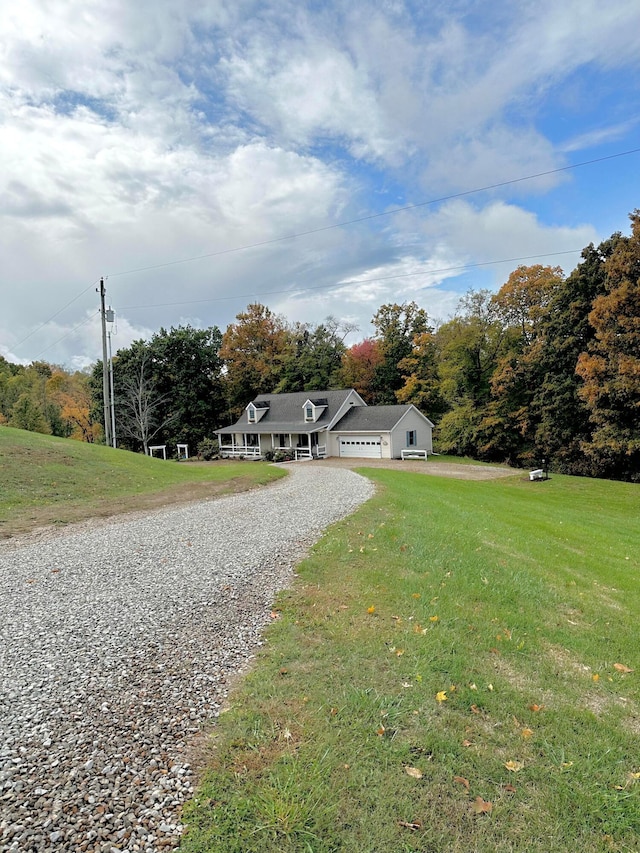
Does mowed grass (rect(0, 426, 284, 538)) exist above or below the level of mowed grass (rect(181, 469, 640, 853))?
above

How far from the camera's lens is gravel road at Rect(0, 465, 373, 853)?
2217 mm

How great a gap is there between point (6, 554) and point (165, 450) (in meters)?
33.3

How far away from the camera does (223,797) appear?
2307 mm

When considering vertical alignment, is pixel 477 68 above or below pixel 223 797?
above

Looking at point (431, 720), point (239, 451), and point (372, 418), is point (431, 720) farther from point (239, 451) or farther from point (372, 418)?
point (239, 451)

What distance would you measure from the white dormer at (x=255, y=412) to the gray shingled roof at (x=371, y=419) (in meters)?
7.45

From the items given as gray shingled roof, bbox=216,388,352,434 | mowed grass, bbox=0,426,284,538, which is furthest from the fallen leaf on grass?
gray shingled roof, bbox=216,388,352,434

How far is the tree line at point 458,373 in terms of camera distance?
2282 cm

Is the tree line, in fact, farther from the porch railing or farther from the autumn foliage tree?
the porch railing

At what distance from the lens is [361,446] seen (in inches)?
1303

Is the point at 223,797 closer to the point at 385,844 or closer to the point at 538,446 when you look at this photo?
the point at 385,844

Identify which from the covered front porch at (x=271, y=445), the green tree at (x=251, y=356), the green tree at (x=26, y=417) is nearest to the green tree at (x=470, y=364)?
the covered front porch at (x=271, y=445)

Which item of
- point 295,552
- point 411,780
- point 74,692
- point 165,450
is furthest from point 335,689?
point 165,450

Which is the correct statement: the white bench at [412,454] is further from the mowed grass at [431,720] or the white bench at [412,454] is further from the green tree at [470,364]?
the mowed grass at [431,720]
